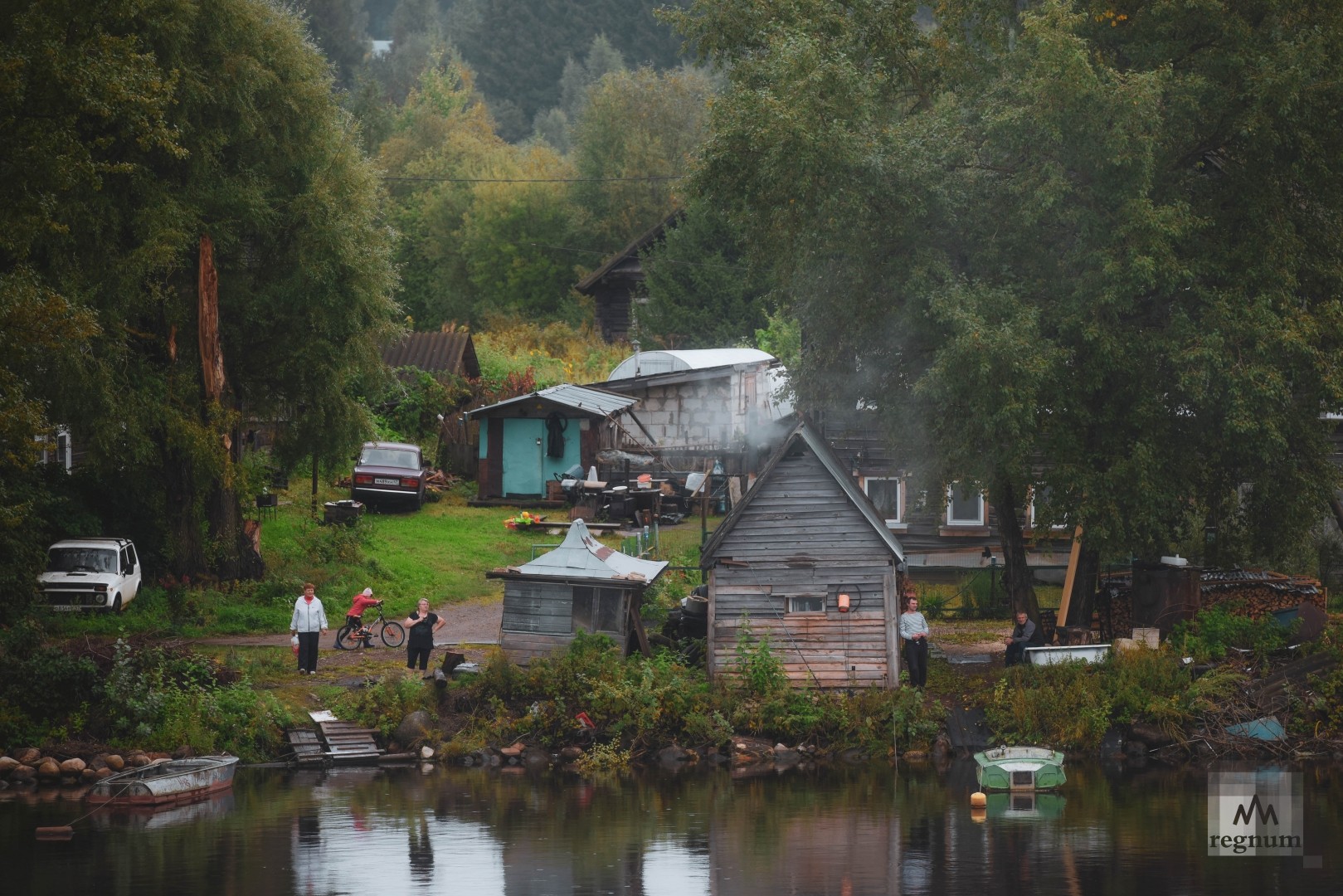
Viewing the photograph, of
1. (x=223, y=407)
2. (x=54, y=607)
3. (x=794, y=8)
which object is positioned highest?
(x=794, y=8)

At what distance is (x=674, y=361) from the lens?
57344 mm

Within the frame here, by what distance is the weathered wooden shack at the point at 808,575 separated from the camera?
32.2 m

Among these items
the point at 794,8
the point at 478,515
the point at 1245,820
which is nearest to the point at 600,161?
the point at 478,515

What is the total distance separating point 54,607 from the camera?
114ft

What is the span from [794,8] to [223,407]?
52.5 feet

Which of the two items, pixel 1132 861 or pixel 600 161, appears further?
pixel 600 161

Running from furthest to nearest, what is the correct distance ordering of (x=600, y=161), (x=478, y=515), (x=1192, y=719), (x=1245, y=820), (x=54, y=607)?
1. (x=600, y=161)
2. (x=478, y=515)
3. (x=54, y=607)
4. (x=1192, y=719)
5. (x=1245, y=820)

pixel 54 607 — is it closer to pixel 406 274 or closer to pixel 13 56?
pixel 13 56

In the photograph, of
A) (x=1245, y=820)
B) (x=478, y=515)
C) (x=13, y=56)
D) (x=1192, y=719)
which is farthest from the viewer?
(x=478, y=515)

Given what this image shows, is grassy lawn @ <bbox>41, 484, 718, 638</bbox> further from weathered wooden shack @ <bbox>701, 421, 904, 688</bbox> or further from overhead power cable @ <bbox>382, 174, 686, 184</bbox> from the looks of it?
overhead power cable @ <bbox>382, 174, 686, 184</bbox>

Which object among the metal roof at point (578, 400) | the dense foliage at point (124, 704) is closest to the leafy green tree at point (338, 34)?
the metal roof at point (578, 400)

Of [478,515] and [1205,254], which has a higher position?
[1205,254]

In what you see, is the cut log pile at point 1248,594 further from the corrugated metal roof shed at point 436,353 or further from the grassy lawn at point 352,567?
the corrugated metal roof shed at point 436,353

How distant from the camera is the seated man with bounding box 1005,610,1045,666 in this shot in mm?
32688
